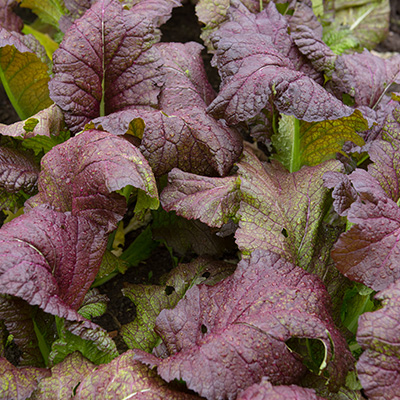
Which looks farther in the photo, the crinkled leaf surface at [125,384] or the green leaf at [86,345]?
the green leaf at [86,345]

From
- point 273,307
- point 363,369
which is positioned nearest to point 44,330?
point 273,307

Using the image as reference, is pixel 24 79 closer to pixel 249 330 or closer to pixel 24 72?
pixel 24 72

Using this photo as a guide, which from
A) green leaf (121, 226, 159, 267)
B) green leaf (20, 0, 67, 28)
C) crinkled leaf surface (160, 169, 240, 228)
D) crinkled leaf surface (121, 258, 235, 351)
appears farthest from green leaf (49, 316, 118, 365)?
green leaf (20, 0, 67, 28)

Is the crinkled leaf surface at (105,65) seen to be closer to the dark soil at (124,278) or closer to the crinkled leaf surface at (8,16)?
the crinkled leaf surface at (8,16)

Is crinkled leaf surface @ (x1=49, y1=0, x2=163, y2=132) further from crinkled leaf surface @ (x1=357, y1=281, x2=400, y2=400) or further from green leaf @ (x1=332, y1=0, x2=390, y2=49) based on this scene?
green leaf @ (x1=332, y1=0, x2=390, y2=49)

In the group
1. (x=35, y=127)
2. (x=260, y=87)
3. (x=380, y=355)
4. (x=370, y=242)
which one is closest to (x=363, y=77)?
(x=260, y=87)

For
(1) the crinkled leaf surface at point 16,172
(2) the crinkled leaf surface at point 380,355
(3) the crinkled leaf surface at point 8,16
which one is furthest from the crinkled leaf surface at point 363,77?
(3) the crinkled leaf surface at point 8,16
